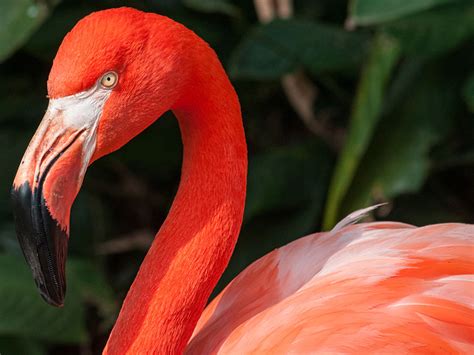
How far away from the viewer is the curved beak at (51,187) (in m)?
1.60

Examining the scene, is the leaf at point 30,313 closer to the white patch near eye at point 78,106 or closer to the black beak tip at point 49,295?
the black beak tip at point 49,295

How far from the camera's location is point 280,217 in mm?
3416

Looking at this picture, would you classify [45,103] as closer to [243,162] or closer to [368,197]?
[368,197]

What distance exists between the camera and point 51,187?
160 cm

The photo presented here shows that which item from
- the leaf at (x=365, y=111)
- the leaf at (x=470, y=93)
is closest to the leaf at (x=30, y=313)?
the leaf at (x=365, y=111)

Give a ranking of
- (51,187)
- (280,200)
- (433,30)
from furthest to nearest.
Answer: (280,200) → (433,30) → (51,187)

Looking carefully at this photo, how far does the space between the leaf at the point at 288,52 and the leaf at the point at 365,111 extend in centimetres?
21

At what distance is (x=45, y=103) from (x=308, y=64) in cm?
116

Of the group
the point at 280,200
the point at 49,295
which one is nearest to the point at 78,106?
the point at 49,295

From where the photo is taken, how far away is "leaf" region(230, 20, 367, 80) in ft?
10.2

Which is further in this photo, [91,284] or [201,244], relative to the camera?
[91,284]

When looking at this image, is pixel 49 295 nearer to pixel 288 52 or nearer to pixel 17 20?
pixel 17 20

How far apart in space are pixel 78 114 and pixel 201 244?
425 millimetres

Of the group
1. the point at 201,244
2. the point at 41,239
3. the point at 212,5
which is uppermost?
the point at 41,239
